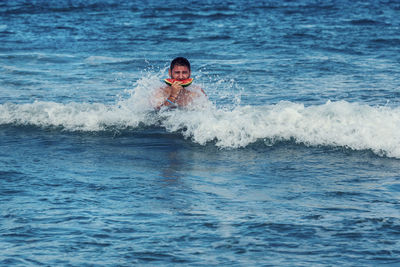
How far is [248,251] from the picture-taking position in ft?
14.1

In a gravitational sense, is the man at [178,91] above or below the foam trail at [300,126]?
above

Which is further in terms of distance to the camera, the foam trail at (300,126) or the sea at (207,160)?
the foam trail at (300,126)

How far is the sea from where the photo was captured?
174 inches

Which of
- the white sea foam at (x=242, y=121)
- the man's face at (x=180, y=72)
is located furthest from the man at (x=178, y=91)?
the white sea foam at (x=242, y=121)

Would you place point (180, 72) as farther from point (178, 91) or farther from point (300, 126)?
point (300, 126)

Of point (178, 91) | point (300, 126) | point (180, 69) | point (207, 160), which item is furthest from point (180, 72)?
point (207, 160)

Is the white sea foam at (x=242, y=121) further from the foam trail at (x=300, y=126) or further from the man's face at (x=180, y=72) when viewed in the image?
the man's face at (x=180, y=72)

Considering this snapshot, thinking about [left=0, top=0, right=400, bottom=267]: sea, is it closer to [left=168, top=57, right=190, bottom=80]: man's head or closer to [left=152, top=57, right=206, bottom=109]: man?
[left=152, top=57, right=206, bottom=109]: man

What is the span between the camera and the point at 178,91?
29.4 ft

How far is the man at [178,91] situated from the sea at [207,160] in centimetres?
16

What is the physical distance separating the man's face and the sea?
0.46 metres

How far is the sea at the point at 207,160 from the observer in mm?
4426

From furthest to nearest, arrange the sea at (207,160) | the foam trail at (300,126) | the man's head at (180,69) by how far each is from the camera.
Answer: the man's head at (180,69) → the foam trail at (300,126) → the sea at (207,160)

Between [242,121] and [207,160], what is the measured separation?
4.42 ft
